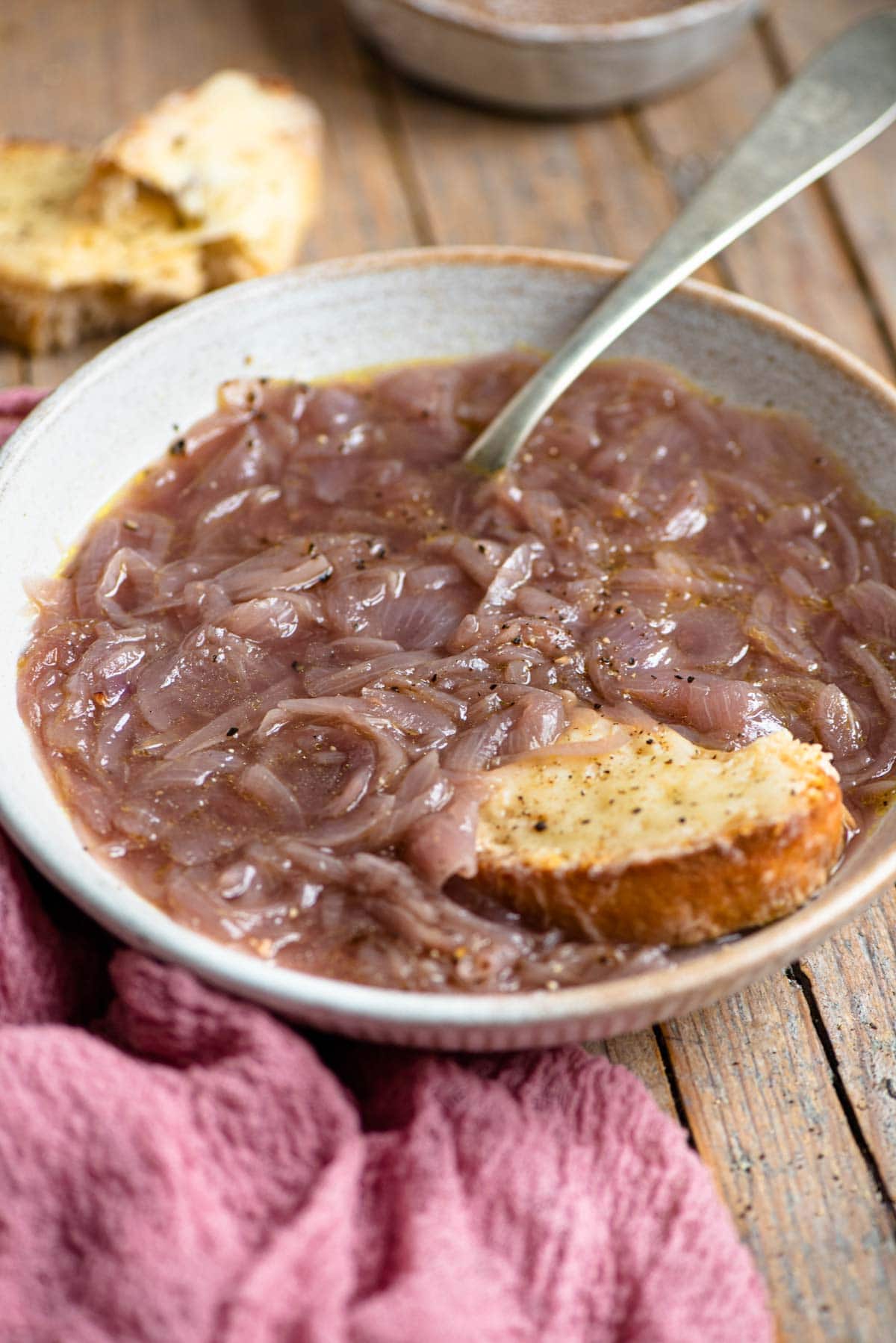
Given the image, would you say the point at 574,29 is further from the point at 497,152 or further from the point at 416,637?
the point at 416,637

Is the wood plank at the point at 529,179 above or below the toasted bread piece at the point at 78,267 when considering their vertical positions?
above

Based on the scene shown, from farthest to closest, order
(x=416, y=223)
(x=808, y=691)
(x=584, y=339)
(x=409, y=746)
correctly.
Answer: (x=416, y=223)
(x=584, y=339)
(x=808, y=691)
(x=409, y=746)

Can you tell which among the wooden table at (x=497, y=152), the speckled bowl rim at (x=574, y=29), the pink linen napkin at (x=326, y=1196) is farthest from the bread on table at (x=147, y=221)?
the pink linen napkin at (x=326, y=1196)

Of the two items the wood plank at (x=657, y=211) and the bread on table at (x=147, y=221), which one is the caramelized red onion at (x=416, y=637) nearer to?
the wood plank at (x=657, y=211)

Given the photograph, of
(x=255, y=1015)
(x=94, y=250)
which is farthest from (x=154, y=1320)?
(x=94, y=250)

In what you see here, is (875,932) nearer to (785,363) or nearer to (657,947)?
(657,947)

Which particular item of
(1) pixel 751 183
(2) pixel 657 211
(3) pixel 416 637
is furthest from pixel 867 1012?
(2) pixel 657 211
